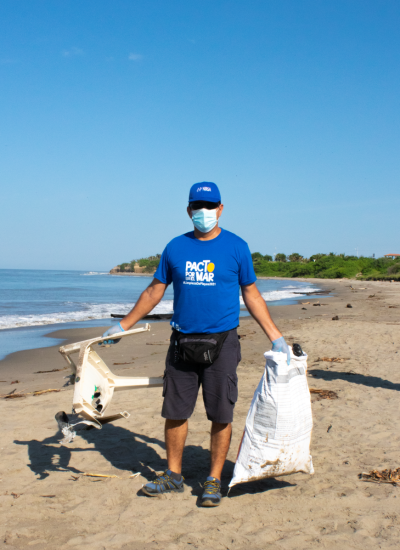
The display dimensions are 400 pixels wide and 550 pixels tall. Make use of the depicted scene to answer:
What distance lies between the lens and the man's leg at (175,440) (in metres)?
2.79

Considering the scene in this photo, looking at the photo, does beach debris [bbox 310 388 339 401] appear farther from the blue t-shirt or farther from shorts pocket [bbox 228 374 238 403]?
the blue t-shirt

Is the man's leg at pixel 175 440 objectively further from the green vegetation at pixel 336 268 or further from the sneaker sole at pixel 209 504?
the green vegetation at pixel 336 268

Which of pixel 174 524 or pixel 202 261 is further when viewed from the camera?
pixel 202 261

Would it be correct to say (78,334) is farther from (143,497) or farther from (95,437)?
(143,497)

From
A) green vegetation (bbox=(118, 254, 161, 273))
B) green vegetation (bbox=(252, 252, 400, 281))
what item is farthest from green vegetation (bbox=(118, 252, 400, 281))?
green vegetation (bbox=(118, 254, 161, 273))

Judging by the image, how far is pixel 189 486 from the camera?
9.70ft

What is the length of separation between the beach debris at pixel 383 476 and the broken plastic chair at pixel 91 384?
1598 mm

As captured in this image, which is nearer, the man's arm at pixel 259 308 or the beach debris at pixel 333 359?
the man's arm at pixel 259 308

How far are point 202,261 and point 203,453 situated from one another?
1.83 meters

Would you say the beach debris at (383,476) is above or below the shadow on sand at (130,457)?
above

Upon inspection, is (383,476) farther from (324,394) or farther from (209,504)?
(324,394)

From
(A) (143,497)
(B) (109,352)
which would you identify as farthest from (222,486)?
(B) (109,352)

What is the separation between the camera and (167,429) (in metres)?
2.81

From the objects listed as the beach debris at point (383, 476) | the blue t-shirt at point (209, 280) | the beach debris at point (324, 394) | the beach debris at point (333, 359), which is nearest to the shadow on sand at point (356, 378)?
the beach debris at point (324, 394)
